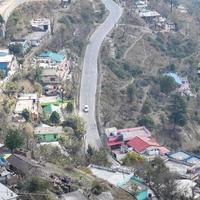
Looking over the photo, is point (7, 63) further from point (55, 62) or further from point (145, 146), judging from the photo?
point (145, 146)

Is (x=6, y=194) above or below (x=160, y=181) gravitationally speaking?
above

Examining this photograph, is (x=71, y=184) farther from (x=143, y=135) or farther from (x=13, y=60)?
(x=13, y=60)

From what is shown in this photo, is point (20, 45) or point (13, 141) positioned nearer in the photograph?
point (13, 141)

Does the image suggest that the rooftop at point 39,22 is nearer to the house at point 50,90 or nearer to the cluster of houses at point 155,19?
the house at point 50,90

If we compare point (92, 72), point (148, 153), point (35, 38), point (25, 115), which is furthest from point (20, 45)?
point (148, 153)


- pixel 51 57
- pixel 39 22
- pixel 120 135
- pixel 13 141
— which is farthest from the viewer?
pixel 39 22

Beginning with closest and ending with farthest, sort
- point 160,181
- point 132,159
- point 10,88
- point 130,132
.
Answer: point 160,181 < point 132,159 < point 130,132 < point 10,88

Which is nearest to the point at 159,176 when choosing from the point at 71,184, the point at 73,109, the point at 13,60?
the point at 71,184
